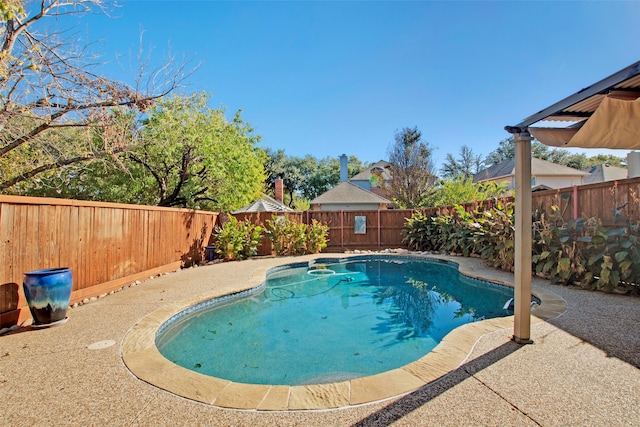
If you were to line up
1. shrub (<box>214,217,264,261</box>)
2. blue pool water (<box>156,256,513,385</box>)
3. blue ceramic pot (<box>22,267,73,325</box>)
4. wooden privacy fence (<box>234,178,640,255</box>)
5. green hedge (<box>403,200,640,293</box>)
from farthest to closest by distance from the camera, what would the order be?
shrub (<box>214,217,264,261</box>), wooden privacy fence (<box>234,178,640,255</box>), green hedge (<box>403,200,640,293</box>), blue ceramic pot (<box>22,267,73,325</box>), blue pool water (<box>156,256,513,385</box>)

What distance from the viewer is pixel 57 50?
514 cm

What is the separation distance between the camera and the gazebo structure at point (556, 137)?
109 inches

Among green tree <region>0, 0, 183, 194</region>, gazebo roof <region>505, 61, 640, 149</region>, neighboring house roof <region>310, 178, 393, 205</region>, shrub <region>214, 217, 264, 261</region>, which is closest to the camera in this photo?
gazebo roof <region>505, 61, 640, 149</region>

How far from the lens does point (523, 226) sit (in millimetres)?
3055

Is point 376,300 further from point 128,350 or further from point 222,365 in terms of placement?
point 128,350

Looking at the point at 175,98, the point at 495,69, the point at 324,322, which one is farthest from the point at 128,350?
the point at 495,69

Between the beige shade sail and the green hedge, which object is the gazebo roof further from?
the green hedge

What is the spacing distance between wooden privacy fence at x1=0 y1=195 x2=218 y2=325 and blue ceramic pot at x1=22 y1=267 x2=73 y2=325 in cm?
35

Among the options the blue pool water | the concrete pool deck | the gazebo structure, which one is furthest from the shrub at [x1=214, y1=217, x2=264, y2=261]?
the gazebo structure

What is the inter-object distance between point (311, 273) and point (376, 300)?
323 cm

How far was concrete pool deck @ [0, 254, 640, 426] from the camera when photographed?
2033 mm

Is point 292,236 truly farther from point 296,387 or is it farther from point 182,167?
point 296,387

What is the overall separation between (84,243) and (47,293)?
5.46 ft

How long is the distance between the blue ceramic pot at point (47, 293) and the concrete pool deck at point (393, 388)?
12.4 inches
